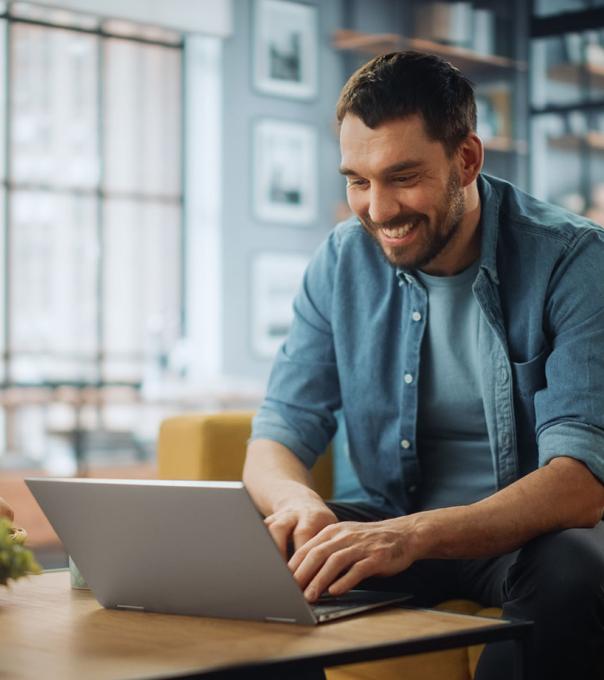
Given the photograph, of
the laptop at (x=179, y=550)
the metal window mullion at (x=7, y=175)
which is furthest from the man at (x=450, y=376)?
the metal window mullion at (x=7, y=175)

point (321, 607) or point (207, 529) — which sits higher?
point (207, 529)

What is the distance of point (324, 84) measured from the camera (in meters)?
8.05

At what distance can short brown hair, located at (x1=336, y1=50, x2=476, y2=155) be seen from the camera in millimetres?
1754

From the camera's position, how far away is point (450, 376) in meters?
1.91

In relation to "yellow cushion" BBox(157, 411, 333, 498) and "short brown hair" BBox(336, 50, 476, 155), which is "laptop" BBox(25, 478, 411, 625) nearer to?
"short brown hair" BBox(336, 50, 476, 155)

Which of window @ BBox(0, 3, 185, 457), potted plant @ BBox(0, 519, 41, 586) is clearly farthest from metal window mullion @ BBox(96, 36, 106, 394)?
potted plant @ BBox(0, 519, 41, 586)

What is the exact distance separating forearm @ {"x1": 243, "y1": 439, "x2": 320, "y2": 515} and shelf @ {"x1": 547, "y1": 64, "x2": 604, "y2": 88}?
5.85 meters

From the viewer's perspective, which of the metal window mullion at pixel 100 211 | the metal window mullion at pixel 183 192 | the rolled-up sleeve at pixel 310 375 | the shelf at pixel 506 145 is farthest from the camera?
the shelf at pixel 506 145

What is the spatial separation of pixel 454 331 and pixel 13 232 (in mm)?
5717

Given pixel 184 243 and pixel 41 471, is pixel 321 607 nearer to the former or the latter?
pixel 41 471

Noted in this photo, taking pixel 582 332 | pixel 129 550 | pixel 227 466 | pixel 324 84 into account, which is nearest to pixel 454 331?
pixel 582 332

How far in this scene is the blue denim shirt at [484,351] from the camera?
1.72 meters

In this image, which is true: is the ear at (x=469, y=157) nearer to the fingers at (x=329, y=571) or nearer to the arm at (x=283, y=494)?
the arm at (x=283, y=494)

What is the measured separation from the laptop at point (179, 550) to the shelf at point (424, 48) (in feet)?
21.6
